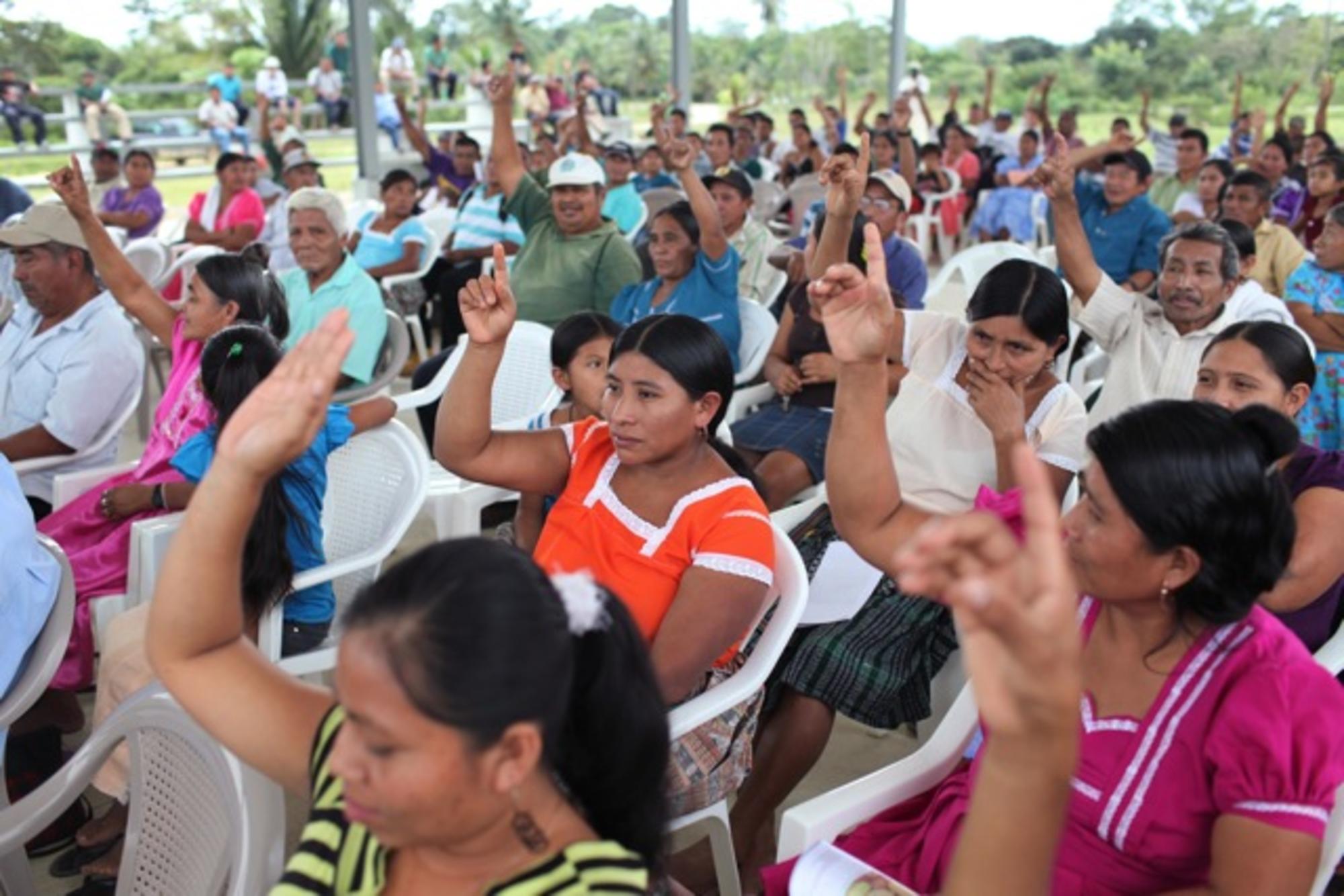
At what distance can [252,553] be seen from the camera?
7.36 feet

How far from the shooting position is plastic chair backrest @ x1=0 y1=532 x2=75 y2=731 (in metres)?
1.95

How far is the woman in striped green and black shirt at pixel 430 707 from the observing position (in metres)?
1.00

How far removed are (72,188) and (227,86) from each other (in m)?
11.8

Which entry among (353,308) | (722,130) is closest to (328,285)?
(353,308)

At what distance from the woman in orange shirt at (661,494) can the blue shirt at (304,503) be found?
0.45 meters

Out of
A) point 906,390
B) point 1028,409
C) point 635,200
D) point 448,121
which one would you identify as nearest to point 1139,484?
point 1028,409

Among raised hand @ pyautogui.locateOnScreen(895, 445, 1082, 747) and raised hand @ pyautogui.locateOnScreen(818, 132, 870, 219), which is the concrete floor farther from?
raised hand @ pyautogui.locateOnScreen(895, 445, 1082, 747)

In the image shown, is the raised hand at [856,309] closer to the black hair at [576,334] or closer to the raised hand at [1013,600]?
the raised hand at [1013,600]

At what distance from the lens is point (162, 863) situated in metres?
1.52

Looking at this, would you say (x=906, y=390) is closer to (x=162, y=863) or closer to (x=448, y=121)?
(x=162, y=863)

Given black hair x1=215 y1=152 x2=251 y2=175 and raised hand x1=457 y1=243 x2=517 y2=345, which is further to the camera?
black hair x1=215 y1=152 x2=251 y2=175

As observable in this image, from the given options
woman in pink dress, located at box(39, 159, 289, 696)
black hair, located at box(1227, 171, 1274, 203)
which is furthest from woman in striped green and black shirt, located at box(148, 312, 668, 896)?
black hair, located at box(1227, 171, 1274, 203)

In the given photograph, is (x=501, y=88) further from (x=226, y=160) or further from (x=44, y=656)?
(x=226, y=160)

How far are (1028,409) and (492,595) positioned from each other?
1802mm
